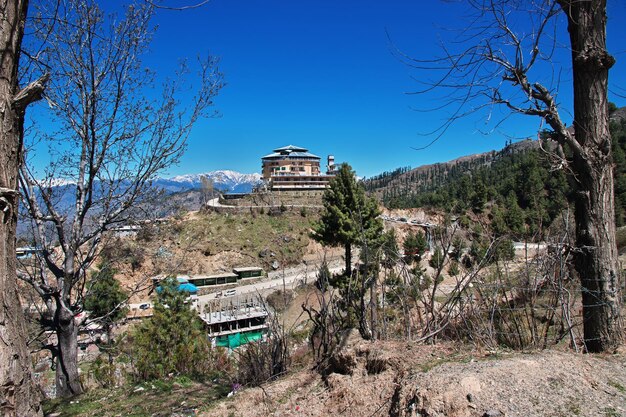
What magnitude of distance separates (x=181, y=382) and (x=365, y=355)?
3182mm

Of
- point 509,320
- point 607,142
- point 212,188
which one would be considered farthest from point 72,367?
point 212,188

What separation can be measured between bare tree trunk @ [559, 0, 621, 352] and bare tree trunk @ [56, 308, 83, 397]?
596 centimetres

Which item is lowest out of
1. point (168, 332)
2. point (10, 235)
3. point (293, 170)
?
point (168, 332)

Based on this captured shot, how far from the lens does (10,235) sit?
80.7 inches

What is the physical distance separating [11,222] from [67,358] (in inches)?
158

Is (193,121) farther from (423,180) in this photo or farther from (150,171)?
(423,180)

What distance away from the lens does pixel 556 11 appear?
313cm

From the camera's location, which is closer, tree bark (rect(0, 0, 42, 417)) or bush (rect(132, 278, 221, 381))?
tree bark (rect(0, 0, 42, 417))

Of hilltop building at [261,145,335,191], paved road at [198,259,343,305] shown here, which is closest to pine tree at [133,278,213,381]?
paved road at [198,259,343,305]

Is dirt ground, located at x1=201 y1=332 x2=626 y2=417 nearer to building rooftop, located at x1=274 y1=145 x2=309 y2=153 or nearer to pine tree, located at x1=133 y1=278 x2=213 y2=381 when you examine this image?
pine tree, located at x1=133 y1=278 x2=213 y2=381

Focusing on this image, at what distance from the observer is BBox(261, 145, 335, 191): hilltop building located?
4969 centimetres

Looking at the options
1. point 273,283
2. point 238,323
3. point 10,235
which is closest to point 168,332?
point 238,323

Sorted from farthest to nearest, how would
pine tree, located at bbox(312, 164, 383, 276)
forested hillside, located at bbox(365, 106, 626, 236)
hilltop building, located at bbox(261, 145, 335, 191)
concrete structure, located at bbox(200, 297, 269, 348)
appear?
1. hilltop building, located at bbox(261, 145, 335, 191)
2. pine tree, located at bbox(312, 164, 383, 276)
3. concrete structure, located at bbox(200, 297, 269, 348)
4. forested hillside, located at bbox(365, 106, 626, 236)

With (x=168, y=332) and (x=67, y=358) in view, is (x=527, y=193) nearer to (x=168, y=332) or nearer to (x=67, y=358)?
(x=67, y=358)
